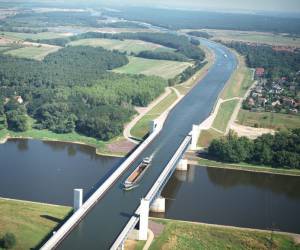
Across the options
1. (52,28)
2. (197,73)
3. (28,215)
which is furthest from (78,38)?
(28,215)

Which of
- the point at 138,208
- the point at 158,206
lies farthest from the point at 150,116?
the point at 138,208

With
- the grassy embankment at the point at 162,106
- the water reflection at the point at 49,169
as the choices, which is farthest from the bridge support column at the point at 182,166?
the grassy embankment at the point at 162,106

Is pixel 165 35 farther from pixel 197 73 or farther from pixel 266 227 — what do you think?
pixel 266 227

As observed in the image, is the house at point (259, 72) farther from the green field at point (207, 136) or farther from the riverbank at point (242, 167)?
the riverbank at point (242, 167)

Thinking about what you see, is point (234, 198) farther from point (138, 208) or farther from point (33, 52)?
point (33, 52)

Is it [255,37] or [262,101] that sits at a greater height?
[255,37]

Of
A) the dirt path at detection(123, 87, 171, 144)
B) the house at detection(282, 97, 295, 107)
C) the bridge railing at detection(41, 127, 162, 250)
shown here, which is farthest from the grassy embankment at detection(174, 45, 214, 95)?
the bridge railing at detection(41, 127, 162, 250)
